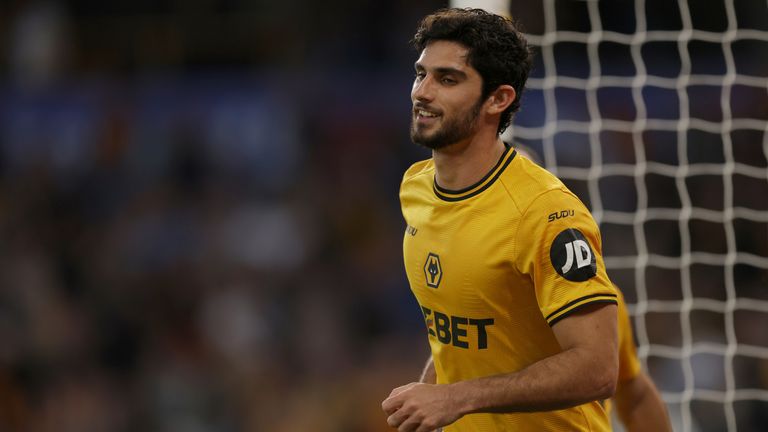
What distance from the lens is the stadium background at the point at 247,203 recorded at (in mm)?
7875

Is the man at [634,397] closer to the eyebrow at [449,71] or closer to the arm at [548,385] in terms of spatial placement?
the arm at [548,385]

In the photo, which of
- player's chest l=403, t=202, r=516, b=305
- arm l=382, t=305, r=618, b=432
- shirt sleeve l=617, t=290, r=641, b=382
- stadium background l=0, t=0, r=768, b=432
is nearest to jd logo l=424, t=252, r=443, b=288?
player's chest l=403, t=202, r=516, b=305

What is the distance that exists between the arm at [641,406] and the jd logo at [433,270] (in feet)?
3.97

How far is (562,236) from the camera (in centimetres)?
282

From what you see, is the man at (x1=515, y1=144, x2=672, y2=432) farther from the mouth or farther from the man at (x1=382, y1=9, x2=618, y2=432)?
the mouth

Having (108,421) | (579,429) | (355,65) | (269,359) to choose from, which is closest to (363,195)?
(355,65)

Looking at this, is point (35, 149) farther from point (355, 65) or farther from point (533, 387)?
point (533, 387)

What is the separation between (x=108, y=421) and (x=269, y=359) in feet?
4.36

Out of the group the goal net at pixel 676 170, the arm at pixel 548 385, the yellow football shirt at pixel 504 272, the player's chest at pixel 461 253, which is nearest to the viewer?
the arm at pixel 548 385

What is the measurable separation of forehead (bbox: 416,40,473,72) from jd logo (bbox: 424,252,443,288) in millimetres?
539

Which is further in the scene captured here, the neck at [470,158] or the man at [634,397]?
the man at [634,397]

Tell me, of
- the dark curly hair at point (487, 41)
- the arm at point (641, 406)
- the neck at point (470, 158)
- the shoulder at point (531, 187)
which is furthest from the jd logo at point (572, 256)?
the arm at point (641, 406)

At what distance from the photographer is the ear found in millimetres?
3095

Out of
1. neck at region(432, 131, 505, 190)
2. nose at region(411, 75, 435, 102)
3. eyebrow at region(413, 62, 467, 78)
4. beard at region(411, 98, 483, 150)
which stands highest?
eyebrow at region(413, 62, 467, 78)
